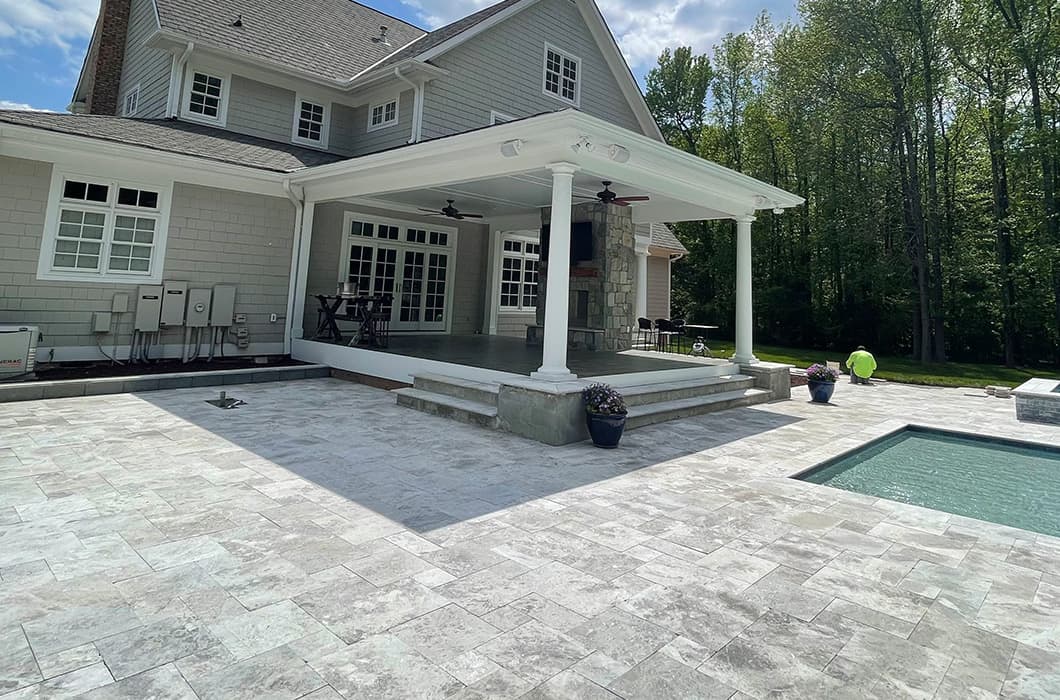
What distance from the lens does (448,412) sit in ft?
21.4

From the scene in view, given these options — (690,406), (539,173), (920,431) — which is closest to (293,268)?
(539,173)

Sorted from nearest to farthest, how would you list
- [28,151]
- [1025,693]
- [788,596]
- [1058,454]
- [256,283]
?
[1025,693] < [788,596] < [1058,454] < [28,151] < [256,283]

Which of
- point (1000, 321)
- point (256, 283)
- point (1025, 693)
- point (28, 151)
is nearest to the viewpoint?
point (1025, 693)

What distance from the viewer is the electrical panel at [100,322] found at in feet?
25.6

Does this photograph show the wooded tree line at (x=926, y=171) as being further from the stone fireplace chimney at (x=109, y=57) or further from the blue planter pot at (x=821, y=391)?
the stone fireplace chimney at (x=109, y=57)

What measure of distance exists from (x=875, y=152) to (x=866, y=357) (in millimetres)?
9954

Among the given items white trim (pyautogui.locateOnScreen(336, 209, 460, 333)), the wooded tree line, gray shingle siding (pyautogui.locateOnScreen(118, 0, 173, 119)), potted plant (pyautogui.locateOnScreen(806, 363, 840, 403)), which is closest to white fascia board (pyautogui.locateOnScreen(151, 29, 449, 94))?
gray shingle siding (pyautogui.locateOnScreen(118, 0, 173, 119))

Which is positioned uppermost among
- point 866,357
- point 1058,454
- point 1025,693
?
point 866,357

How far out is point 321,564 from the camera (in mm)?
2719

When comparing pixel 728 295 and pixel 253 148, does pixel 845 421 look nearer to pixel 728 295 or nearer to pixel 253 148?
pixel 253 148

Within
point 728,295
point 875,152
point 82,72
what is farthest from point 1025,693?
point 728,295

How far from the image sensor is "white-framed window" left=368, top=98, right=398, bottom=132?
438 inches

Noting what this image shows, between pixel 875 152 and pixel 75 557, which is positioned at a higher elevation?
pixel 875 152

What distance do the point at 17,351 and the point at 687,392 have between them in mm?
8458
